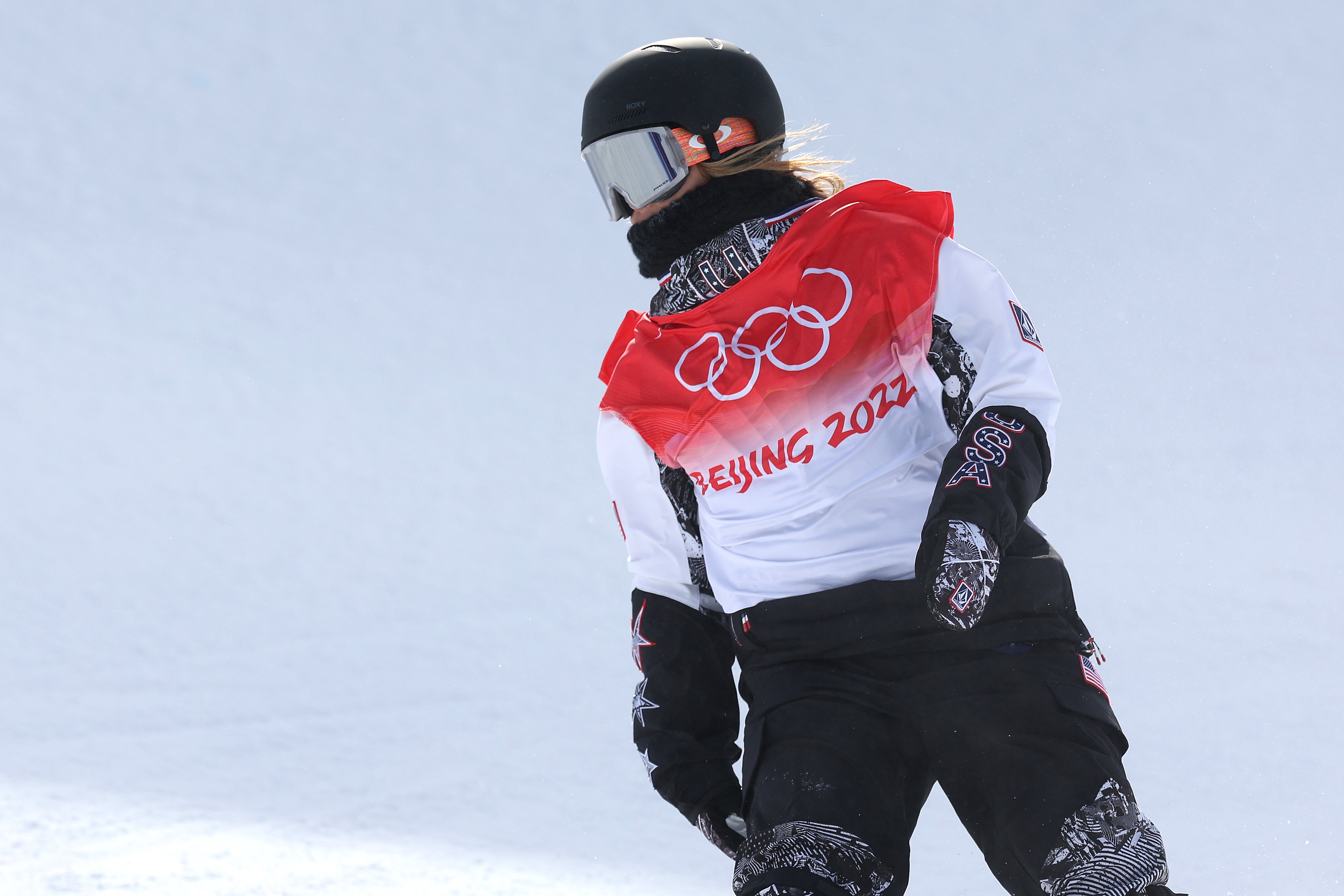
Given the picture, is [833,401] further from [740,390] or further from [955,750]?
[955,750]

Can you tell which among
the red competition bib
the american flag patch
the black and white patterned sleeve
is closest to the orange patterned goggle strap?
the red competition bib

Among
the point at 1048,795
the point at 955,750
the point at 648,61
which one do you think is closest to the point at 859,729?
the point at 955,750

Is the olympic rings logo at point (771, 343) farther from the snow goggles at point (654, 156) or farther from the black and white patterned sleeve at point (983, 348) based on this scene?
the snow goggles at point (654, 156)

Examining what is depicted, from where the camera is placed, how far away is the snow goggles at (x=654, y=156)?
70.7 inches

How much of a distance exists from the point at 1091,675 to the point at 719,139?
1.04 meters

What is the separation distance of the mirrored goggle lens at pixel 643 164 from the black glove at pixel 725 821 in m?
0.99

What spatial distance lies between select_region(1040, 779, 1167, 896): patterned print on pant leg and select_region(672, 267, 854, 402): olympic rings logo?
2.44ft

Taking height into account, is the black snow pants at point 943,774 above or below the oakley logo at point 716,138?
below

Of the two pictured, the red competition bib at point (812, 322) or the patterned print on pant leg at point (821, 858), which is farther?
the red competition bib at point (812, 322)

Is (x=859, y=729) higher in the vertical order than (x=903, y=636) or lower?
lower

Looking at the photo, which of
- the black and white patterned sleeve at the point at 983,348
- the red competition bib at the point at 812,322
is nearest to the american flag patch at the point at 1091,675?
the black and white patterned sleeve at the point at 983,348

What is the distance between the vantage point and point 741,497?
5.70 ft

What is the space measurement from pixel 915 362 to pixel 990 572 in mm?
430

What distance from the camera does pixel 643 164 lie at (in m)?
1.80
